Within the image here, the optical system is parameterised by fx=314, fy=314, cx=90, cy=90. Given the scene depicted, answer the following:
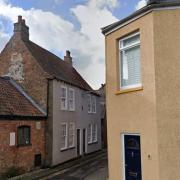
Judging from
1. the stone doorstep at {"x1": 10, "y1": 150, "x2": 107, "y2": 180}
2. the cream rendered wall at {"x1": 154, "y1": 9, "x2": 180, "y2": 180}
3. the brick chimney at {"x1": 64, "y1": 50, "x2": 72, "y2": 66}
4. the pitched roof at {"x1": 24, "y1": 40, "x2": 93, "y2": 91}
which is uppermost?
the brick chimney at {"x1": 64, "y1": 50, "x2": 72, "y2": 66}

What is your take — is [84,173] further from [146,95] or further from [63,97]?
[146,95]

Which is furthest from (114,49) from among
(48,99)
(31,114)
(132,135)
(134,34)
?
(48,99)

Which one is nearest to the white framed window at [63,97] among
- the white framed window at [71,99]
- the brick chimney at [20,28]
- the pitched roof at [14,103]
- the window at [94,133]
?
the white framed window at [71,99]

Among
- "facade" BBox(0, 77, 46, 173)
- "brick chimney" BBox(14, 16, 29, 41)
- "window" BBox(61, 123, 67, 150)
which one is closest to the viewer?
"facade" BBox(0, 77, 46, 173)

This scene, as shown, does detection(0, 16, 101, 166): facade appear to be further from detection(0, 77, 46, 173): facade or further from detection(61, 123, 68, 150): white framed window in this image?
detection(0, 77, 46, 173): facade

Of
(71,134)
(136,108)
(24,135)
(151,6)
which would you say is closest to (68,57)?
(71,134)

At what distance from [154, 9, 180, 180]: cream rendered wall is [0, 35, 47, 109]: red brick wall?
1361 cm

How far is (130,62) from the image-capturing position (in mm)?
11469

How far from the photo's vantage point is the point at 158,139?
31.9ft

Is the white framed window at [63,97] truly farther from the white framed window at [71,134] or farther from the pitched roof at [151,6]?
the pitched roof at [151,6]

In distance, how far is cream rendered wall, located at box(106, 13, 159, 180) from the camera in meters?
10.0

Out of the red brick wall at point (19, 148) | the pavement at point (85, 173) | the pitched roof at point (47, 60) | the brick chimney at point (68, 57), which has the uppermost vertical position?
the brick chimney at point (68, 57)

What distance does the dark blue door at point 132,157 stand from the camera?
10.7 meters

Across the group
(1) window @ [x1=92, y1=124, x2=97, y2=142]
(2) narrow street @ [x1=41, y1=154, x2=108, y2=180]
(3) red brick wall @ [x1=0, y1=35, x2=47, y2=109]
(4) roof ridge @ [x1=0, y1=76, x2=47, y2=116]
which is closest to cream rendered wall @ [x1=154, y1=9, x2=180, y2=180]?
(2) narrow street @ [x1=41, y1=154, x2=108, y2=180]
